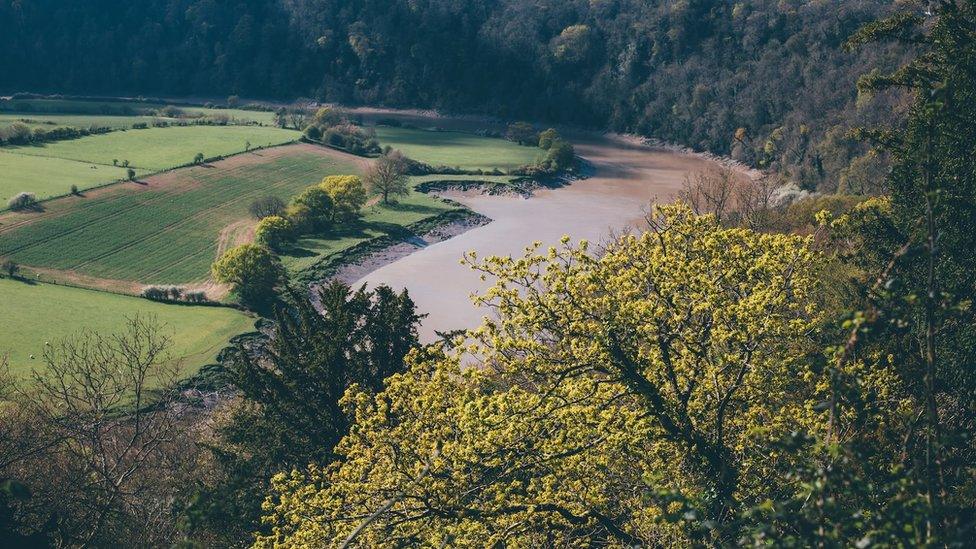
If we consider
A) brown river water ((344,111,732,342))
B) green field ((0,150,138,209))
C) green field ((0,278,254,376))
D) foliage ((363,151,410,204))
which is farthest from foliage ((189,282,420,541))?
foliage ((363,151,410,204))

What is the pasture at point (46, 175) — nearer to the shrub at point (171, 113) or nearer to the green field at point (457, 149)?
the green field at point (457, 149)

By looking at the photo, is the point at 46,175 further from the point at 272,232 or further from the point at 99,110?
the point at 99,110

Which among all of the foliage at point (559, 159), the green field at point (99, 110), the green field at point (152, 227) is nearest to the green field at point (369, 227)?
the green field at point (152, 227)

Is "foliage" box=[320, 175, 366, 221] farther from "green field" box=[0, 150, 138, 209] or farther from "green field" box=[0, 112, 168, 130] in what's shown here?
"green field" box=[0, 112, 168, 130]

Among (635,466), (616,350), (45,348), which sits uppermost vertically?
(616,350)

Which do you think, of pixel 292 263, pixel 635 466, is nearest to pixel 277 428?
pixel 635 466

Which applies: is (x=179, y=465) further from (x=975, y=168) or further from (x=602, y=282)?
(x=975, y=168)

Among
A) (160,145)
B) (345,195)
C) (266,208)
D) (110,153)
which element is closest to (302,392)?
(266,208)
